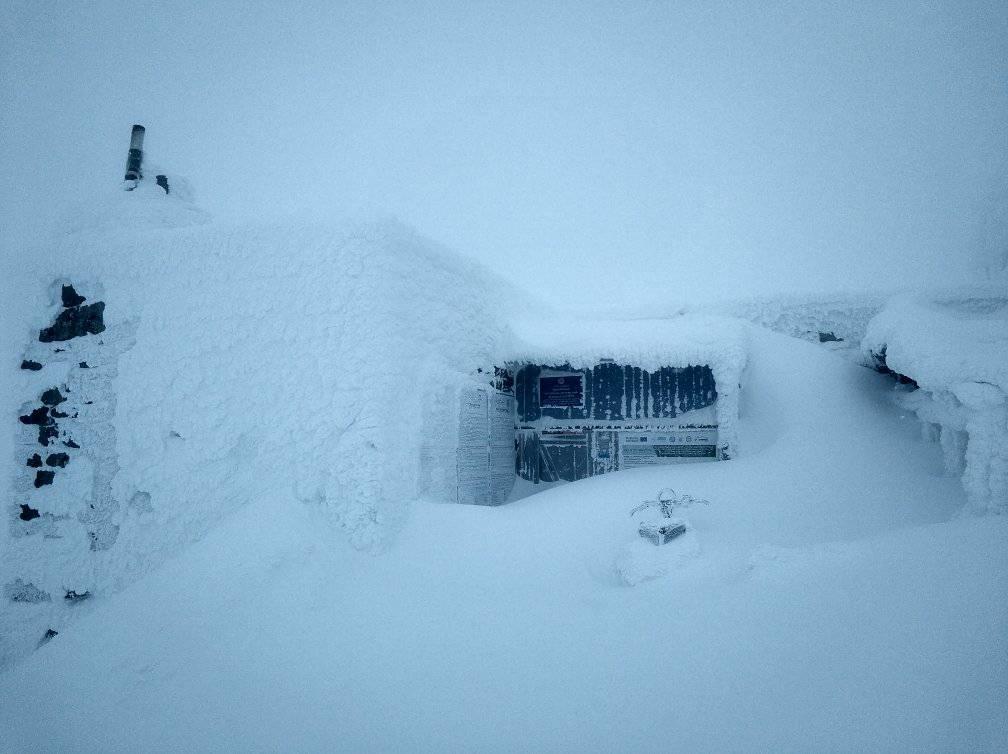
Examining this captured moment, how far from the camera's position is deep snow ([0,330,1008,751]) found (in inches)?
95.0

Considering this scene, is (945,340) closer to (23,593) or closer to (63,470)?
(63,470)

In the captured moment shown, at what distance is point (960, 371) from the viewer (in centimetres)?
455

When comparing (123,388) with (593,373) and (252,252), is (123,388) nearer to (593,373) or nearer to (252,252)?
(252,252)

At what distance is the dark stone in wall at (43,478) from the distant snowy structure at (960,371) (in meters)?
8.36

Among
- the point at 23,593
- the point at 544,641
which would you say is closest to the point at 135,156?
the point at 23,593

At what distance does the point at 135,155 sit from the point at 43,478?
13.2 feet

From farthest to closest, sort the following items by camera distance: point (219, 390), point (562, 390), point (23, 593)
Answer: point (562, 390)
point (23, 593)
point (219, 390)

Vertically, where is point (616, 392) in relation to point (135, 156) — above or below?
below

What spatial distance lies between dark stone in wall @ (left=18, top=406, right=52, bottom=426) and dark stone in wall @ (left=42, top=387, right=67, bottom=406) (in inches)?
2.9

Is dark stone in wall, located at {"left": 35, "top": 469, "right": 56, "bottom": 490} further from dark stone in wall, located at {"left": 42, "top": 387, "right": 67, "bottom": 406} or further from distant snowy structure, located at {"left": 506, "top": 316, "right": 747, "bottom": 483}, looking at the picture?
distant snowy structure, located at {"left": 506, "top": 316, "right": 747, "bottom": 483}

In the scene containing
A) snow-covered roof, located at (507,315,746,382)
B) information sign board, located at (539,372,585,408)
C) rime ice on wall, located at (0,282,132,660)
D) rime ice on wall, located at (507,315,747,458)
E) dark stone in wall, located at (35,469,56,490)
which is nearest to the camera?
rime ice on wall, located at (0,282,132,660)

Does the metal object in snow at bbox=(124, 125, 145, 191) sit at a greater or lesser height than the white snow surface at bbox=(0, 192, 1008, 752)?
greater

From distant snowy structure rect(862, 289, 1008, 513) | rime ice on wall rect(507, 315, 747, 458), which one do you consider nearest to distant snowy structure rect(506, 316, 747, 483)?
rime ice on wall rect(507, 315, 747, 458)

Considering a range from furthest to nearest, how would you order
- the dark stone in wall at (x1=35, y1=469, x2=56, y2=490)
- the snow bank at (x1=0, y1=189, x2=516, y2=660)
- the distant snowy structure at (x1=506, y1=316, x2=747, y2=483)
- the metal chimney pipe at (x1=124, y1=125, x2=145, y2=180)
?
the distant snowy structure at (x1=506, y1=316, x2=747, y2=483) < the metal chimney pipe at (x1=124, y1=125, x2=145, y2=180) < the dark stone in wall at (x1=35, y1=469, x2=56, y2=490) < the snow bank at (x1=0, y1=189, x2=516, y2=660)
